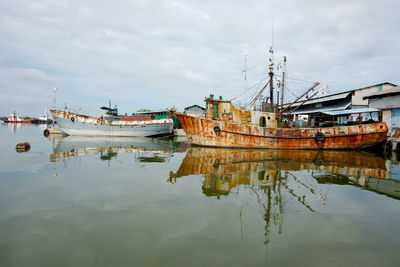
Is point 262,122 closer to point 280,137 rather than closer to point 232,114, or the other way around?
point 280,137

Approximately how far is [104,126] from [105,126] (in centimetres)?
15

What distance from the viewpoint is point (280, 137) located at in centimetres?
1866

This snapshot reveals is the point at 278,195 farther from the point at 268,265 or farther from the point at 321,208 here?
the point at 268,265

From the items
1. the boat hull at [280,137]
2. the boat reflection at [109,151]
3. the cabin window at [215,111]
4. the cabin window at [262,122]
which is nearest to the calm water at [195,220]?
the boat reflection at [109,151]

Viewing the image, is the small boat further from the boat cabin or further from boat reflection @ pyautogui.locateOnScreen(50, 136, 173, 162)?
the boat cabin

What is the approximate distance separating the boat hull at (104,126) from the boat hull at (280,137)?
45.4 feet

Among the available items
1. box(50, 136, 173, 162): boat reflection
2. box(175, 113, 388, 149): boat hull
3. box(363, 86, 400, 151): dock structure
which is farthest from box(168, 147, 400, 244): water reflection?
box(363, 86, 400, 151): dock structure

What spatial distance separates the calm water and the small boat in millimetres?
22479

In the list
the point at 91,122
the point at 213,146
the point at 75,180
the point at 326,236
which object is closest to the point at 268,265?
the point at 326,236

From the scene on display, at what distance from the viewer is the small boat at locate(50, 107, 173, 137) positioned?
103 ft

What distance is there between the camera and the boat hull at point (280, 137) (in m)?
18.3

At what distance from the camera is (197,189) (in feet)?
24.6

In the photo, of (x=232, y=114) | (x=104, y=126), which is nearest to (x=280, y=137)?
(x=232, y=114)

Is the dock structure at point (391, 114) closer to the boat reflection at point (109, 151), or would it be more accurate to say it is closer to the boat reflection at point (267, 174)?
the boat reflection at point (267, 174)
